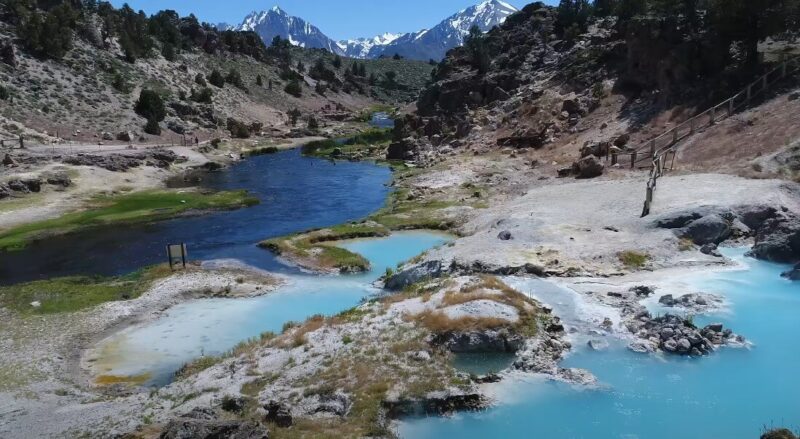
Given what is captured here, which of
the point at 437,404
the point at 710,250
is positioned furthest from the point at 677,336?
the point at 710,250

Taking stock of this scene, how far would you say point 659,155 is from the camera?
142ft

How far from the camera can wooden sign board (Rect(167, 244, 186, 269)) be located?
3691 cm

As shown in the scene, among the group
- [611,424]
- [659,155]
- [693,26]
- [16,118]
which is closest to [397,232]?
[659,155]

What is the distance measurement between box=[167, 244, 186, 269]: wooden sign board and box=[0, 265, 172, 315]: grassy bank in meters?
0.54

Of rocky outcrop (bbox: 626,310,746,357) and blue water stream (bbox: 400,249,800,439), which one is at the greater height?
rocky outcrop (bbox: 626,310,746,357)

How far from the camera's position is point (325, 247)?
40438 mm

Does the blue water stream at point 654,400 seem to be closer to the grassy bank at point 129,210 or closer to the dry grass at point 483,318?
the dry grass at point 483,318

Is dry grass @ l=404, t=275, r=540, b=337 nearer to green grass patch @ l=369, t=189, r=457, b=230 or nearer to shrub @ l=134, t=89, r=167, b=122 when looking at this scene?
green grass patch @ l=369, t=189, r=457, b=230

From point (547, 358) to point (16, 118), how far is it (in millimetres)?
78039

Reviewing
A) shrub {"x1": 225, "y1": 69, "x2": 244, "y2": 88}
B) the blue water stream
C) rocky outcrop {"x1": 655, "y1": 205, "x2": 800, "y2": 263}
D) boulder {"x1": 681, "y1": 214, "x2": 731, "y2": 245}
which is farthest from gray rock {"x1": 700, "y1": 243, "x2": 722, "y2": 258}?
shrub {"x1": 225, "y1": 69, "x2": 244, "y2": 88}

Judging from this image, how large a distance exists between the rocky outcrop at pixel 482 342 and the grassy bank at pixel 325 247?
15612 mm

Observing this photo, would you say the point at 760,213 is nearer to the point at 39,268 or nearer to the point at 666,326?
the point at 666,326

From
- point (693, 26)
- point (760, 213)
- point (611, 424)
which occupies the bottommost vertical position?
point (611, 424)

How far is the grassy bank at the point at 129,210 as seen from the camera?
148 feet
